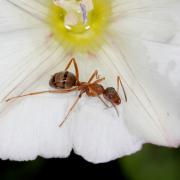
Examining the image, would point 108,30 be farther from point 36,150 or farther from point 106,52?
point 36,150

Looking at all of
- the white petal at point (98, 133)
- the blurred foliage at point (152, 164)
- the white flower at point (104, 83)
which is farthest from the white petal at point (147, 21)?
the blurred foliage at point (152, 164)

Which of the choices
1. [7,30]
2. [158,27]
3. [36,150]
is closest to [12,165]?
[36,150]

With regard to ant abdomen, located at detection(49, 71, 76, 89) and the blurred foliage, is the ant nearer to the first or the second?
ant abdomen, located at detection(49, 71, 76, 89)

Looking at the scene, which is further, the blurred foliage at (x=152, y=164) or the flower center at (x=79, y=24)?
the blurred foliage at (x=152, y=164)

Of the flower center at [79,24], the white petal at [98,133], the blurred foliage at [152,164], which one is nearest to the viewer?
the white petal at [98,133]

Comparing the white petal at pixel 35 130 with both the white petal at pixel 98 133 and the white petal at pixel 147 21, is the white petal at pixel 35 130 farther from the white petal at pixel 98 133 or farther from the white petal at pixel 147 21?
the white petal at pixel 147 21

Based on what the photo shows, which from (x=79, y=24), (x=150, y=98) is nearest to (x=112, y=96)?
(x=150, y=98)
